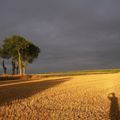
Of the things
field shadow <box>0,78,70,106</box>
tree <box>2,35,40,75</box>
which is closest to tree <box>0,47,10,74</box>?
tree <box>2,35,40,75</box>

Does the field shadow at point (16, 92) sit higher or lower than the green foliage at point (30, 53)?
lower

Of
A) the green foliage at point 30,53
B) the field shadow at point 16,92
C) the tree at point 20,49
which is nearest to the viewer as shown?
the field shadow at point 16,92

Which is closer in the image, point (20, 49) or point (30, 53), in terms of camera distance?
point (20, 49)

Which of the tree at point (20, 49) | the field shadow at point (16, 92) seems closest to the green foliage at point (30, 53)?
the tree at point (20, 49)

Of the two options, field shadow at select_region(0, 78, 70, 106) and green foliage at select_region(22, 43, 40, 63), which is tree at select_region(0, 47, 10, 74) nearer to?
green foliage at select_region(22, 43, 40, 63)

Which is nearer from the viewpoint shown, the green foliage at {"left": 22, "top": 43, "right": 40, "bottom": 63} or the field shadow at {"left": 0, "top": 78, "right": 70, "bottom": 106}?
the field shadow at {"left": 0, "top": 78, "right": 70, "bottom": 106}

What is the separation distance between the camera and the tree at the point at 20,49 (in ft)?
190

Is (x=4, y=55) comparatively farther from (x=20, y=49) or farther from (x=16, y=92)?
(x=16, y=92)

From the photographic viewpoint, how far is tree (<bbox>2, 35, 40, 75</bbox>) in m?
58.0

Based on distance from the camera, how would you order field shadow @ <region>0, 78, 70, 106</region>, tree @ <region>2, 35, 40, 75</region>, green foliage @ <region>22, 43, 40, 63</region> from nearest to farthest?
field shadow @ <region>0, 78, 70, 106</region> → tree @ <region>2, 35, 40, 75</region> → green foliage @ <region>22, 43, 40, 63</region>

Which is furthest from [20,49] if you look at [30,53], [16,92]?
[16,92]

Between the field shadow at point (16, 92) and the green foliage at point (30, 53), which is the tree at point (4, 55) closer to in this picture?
the green foliage at point (30, 53)

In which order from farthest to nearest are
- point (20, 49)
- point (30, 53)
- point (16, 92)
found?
1. point (30, 53)
2. point (20, 49)
3. point (16, 92)

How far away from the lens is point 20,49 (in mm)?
58750
